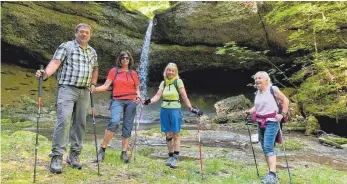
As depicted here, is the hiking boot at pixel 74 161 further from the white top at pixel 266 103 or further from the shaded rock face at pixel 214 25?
the shaded rock face at pixel 214 25

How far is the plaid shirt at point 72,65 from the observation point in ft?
18.5

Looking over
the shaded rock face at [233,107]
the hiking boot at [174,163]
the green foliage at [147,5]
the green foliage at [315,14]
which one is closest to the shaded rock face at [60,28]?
the green foliage at [147,5]

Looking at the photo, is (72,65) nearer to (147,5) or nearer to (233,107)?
(233,107)

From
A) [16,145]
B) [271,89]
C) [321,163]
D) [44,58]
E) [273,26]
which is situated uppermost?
[273,26]

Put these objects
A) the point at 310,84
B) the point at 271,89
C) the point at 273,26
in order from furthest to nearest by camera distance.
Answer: the point at 273,26 < the point at 310,84 < the point at 271,89

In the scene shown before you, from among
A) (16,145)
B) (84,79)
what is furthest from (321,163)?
(16,145)

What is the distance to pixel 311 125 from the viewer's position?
16.0 meters

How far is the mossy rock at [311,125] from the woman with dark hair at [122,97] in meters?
11.1

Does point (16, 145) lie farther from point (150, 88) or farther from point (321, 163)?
point (150, 88)

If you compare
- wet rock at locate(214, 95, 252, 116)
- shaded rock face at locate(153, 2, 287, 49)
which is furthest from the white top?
shaded rock face at locate(153, 2, 287, 49)

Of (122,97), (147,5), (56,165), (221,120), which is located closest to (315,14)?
(221,120)

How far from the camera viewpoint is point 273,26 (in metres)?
23.8

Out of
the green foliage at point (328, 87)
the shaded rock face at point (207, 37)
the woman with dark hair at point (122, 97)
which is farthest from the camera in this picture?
the shaded rock face at point (207, 37)

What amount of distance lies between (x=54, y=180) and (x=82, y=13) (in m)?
22.8
